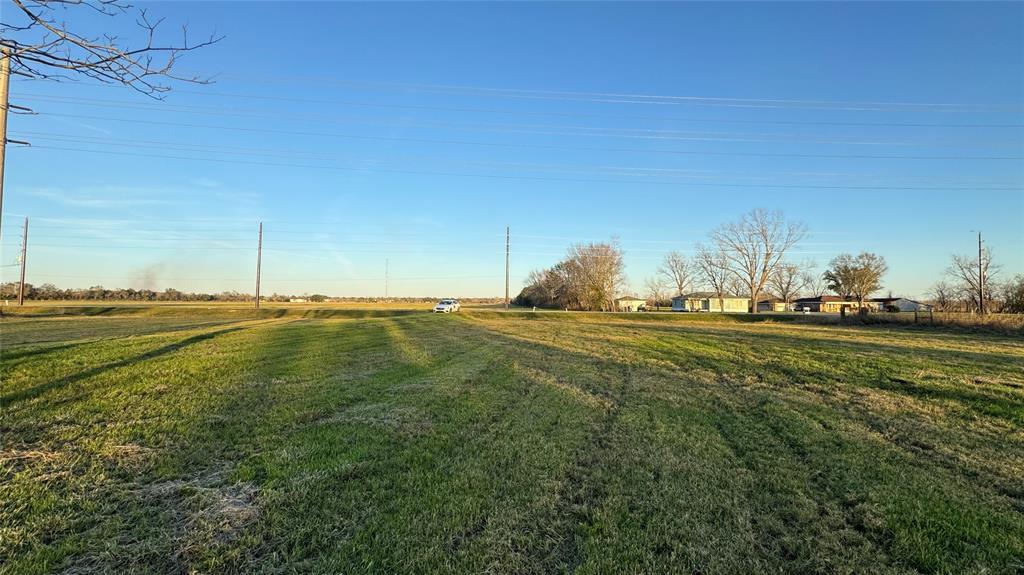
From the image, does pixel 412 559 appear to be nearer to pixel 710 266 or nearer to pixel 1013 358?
pixel 1013 358

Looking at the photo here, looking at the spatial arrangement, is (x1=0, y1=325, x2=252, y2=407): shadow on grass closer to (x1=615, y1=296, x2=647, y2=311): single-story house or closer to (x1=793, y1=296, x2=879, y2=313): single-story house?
(x1=615, y1=296, x2=647, y2=311): single-story house

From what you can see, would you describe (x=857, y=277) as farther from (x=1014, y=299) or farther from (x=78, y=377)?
(x=78, y=377)

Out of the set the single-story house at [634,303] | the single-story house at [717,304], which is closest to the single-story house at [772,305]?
the single-story house at [717,304]

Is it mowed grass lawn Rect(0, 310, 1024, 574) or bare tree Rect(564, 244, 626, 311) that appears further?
bare tree Rect(564, 244, 626, 311)

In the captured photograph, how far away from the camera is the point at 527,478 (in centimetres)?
430

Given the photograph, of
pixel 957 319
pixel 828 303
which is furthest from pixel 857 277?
pixel 957 319

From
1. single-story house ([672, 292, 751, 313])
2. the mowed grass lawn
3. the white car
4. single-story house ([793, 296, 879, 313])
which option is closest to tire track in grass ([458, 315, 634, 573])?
the mowed grass lawn

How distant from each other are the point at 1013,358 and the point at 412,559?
61.9 ft

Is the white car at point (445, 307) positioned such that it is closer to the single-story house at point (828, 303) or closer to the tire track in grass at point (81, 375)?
the tire track in grass at point (81, 375)

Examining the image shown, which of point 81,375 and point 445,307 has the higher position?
point 445,307

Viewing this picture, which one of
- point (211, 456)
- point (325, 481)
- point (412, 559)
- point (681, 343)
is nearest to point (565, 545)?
point (412, 559)

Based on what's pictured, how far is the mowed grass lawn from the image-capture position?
298 cm

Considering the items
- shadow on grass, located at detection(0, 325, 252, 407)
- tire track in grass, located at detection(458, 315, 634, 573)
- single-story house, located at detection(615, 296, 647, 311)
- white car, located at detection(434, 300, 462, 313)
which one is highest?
single-story house, located at detection(615, 296, 647, 311)

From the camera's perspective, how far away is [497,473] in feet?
14.5
